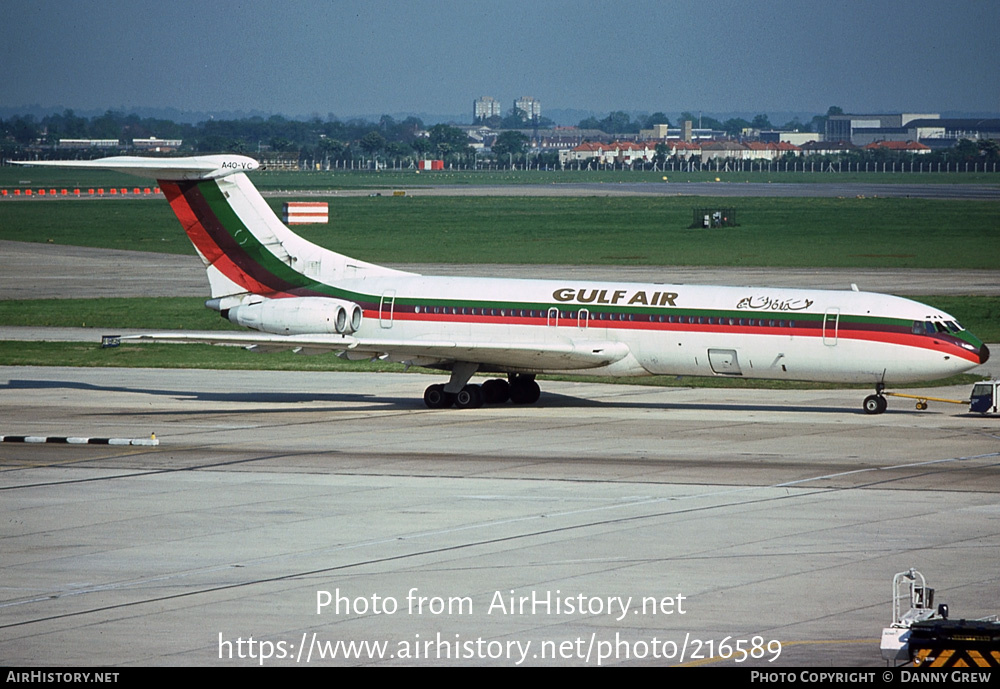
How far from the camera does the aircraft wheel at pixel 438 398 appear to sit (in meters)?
40.0

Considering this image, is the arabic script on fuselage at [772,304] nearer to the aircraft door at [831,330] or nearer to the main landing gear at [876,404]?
the aircraft door at [831,330]

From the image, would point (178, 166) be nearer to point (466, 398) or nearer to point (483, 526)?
point (466, 398)

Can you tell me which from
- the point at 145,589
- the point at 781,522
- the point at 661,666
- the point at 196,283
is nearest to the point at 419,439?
the point at 781,522

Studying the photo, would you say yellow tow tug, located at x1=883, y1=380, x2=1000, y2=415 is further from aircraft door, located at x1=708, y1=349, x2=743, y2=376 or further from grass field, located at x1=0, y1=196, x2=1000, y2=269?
grass field, located at x1=0, y1=196, x2=1000, y2=269

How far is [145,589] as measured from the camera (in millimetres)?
20344

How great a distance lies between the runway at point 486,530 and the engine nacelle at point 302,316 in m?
2.30

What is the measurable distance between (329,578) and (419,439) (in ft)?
45.0

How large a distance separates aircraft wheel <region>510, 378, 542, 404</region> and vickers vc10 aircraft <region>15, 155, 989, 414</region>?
0.03 m

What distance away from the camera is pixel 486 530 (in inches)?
960

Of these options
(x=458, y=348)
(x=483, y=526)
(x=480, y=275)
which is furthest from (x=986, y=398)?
(x=480, y=275)

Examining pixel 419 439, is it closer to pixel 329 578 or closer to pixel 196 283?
pixel 329 578

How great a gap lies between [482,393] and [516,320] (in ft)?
8.25

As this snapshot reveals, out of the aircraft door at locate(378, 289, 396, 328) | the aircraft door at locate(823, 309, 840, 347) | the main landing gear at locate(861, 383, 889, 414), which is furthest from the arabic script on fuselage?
the aircraft door at locate(378, 289, 396, 328)

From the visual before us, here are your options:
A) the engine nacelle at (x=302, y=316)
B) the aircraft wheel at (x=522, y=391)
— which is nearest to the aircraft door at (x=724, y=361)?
the aircraft wheel at (x=522, y=391)
